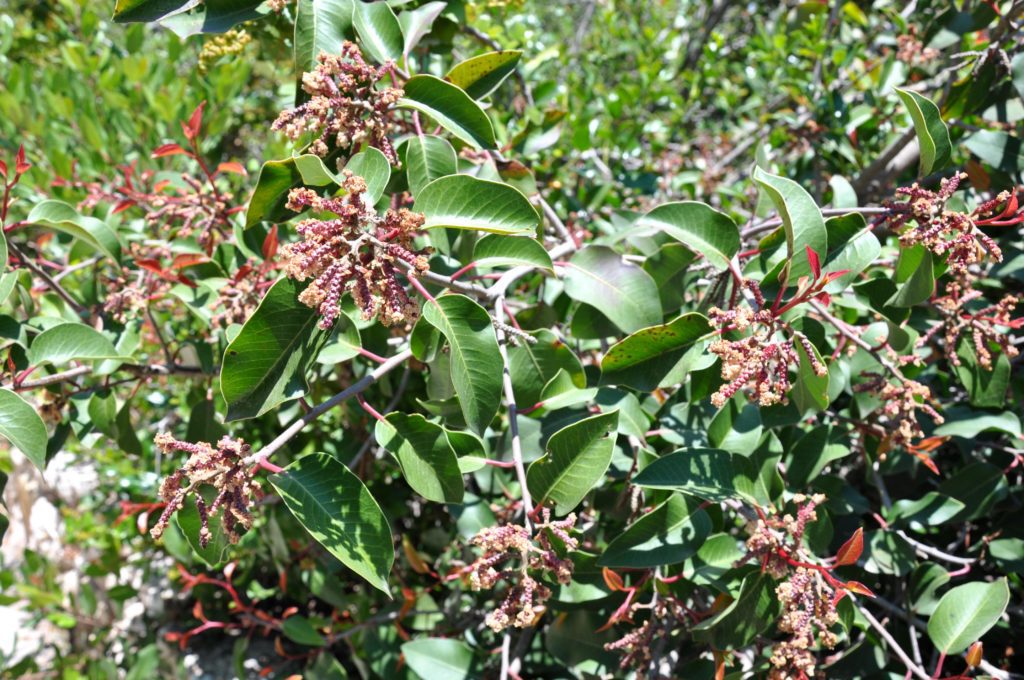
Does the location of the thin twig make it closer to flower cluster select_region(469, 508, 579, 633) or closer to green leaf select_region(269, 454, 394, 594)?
green leaf select_region(269, 454, 394, 594)

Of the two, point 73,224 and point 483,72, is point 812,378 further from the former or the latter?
point 73,224

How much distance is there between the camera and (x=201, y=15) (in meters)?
1.32

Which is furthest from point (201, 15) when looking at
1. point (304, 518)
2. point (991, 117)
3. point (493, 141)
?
point (991, 117)

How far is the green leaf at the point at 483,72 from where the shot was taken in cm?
138

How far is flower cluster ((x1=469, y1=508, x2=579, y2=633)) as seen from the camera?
3.33 ft

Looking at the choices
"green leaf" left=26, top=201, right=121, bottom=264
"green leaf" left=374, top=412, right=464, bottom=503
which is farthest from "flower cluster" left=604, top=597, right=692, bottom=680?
"green leaf" left=26, top=201, right=121, bottom=264

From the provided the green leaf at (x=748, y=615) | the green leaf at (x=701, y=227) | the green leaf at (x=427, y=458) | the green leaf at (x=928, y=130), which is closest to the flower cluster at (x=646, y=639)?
the green leaf at (x=748, y=615)

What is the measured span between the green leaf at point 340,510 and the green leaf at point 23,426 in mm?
367

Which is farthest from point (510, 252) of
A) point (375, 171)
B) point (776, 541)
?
point (776, 541)

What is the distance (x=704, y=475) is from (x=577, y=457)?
23 centimetres

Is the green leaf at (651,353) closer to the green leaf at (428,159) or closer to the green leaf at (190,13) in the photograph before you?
the green leaf at (428,159)

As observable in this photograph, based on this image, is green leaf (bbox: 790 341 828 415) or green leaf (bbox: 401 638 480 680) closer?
green leaf (bbox: 790 341 828 415)

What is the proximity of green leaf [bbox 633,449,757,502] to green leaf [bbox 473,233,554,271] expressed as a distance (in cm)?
37

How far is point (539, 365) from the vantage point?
4.46 feet
